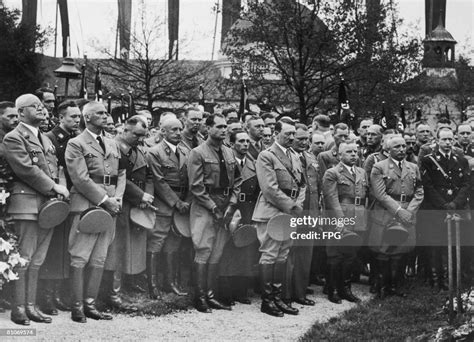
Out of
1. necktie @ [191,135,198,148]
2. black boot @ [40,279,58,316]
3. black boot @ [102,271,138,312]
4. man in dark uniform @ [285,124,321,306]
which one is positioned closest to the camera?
black boot @ [40,279,58,316]

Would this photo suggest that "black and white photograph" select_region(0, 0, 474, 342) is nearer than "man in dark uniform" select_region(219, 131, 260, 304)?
Yes

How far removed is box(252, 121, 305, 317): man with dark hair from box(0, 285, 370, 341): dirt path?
0.25 m

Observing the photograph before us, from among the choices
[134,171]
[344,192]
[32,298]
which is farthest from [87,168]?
[344,192]

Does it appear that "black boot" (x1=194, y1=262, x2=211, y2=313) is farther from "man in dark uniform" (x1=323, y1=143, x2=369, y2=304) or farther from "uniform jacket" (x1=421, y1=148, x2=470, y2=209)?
"uniform jacket" (x1=421, y1=148, x2=470, y2=209)

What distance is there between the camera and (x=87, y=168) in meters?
6.79

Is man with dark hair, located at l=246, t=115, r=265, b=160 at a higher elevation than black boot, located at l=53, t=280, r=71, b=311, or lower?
higher

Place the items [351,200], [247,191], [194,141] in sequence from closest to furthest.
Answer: [247,191]
[351,200]
[194,141]

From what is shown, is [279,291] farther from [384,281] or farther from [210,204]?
[384,281]

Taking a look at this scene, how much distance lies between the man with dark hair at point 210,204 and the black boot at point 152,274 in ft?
1.82

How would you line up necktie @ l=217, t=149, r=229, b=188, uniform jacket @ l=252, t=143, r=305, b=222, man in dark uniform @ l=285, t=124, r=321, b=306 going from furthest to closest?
man in dark uniform @ l=285, t=124, r=321, b=306
necktie @ l=217, t=149, r=229, b=188
uniform jacket @ l=252, t=143, r=305, b=222

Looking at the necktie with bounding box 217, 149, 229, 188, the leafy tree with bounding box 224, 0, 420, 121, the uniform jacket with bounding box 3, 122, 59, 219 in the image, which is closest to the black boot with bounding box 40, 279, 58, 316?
the uniform jacket with bounding box 3, 122, 59, 219

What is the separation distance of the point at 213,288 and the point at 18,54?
27.7 m

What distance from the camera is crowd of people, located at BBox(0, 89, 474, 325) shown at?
6.58 meters

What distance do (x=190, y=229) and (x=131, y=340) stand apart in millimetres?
1939
